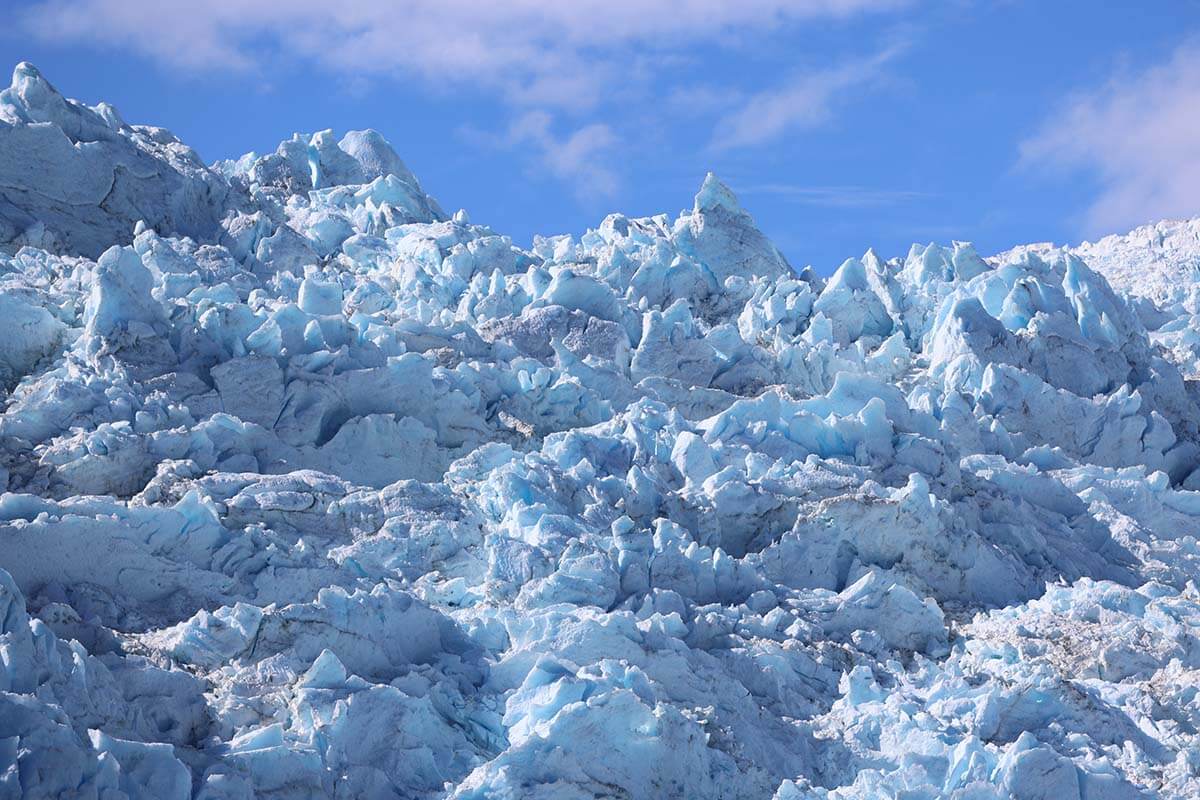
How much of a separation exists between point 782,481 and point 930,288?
11.9 metres

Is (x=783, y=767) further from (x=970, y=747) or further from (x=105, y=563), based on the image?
(x=105, y=563)

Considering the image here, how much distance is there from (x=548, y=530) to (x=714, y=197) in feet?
51.5

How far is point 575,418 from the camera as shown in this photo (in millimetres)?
16078

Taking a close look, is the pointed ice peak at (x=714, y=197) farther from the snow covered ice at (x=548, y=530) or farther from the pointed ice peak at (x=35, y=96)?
the pointed ice peak at (x=35, y=96)

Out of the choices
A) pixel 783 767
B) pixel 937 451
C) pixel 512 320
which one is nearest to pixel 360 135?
pixel 512 320

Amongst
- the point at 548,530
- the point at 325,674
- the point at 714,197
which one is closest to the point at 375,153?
the point at 714,197

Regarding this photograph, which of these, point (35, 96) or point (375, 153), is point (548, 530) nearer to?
point (35, 96)

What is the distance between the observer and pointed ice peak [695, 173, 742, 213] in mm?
26266

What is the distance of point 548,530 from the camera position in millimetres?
11602

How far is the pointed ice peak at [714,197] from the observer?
2627 centimetres

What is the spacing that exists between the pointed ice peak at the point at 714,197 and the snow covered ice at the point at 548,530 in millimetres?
4222

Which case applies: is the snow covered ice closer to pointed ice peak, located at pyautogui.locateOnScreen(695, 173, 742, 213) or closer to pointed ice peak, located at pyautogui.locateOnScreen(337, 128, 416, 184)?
pointed ice peak, located at pyautogui.locateOnScreen(695, 173, 742, 213)

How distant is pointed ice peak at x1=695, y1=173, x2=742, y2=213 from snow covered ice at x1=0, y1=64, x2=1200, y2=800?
13.9 feet

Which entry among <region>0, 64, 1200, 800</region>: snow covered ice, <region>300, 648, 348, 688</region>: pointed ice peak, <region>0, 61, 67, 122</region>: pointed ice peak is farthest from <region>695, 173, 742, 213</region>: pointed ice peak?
<region>300, 648, 348, 688</region>: pointed ice peak
